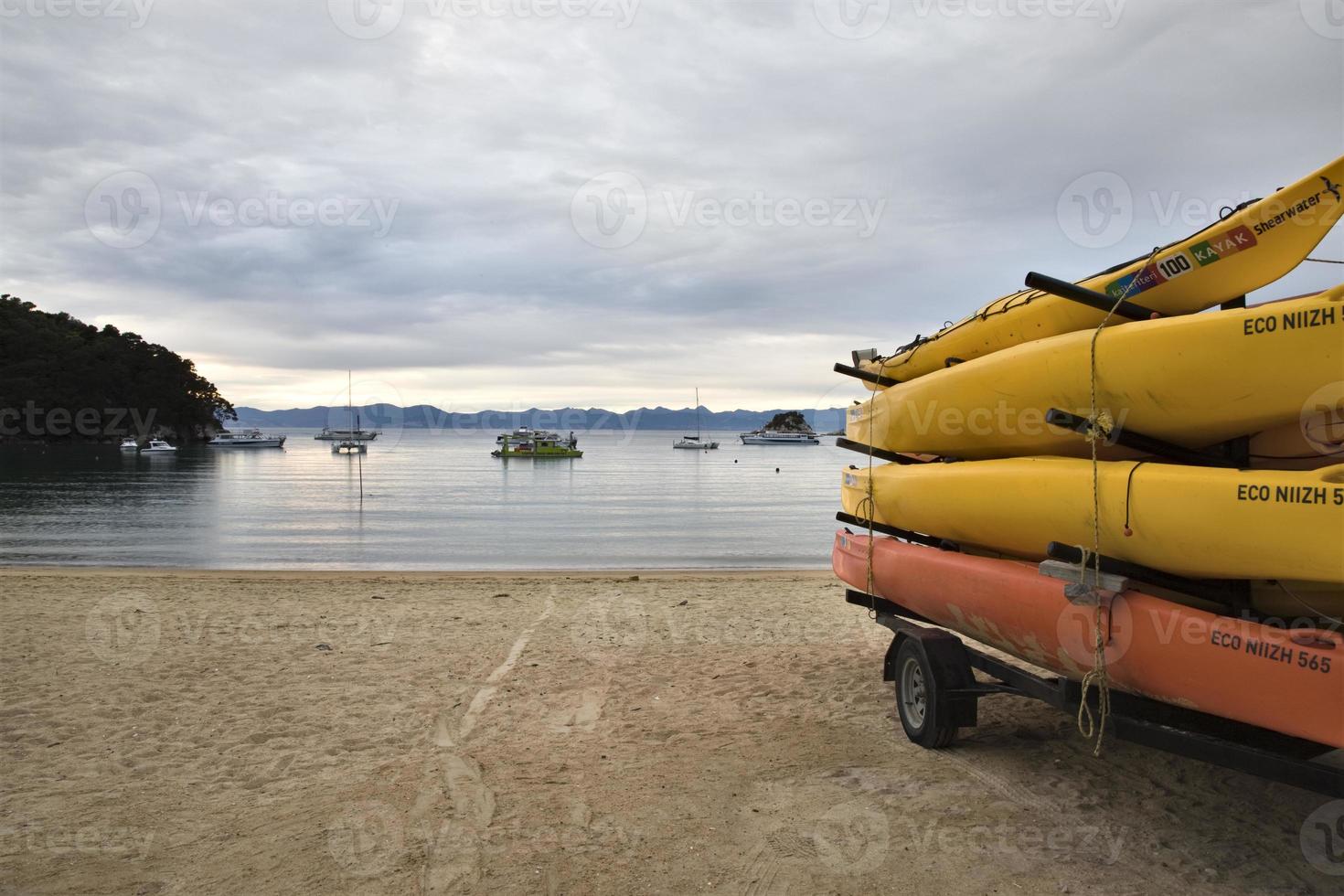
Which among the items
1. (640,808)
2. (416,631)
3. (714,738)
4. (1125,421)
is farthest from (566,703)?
(1125,421)

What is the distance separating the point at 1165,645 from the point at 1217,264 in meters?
1.80

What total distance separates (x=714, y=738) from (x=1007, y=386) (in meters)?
3.01

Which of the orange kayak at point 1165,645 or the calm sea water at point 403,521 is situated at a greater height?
the orange kayak at point 1165,645

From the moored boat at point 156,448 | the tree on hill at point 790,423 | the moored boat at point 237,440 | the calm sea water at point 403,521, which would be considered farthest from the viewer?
the tree on hill at point 790,423

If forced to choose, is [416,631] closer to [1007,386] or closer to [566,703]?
[566,703]
